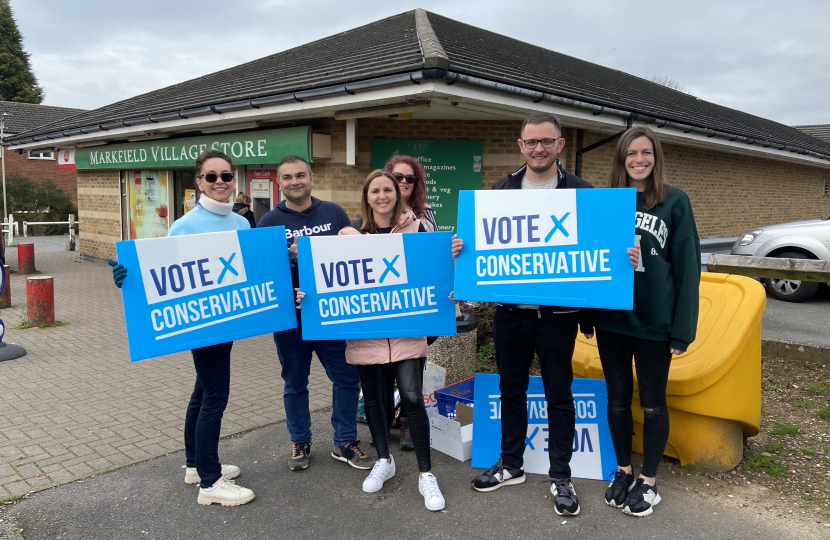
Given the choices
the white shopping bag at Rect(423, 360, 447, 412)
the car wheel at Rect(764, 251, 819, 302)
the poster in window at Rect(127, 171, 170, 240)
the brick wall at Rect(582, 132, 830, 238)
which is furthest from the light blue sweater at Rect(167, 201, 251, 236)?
the poster in window at Rect(127, 171, 170, 240)

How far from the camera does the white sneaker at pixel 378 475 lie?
3.41 m

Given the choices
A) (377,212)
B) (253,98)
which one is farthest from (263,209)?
(377,212)

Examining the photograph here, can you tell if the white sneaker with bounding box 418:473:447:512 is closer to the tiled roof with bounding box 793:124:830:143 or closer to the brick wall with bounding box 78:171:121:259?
the brick wall with bounding box 78:171:121:259

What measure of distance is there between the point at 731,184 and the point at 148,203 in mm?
14147

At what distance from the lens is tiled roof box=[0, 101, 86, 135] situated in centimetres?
3162

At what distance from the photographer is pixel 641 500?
3.14 m

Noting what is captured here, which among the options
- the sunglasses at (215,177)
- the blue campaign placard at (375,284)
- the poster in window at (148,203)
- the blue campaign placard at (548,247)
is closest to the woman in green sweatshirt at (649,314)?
the blue campaign placard at (548,247)

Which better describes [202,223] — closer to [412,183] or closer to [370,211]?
[370,211]

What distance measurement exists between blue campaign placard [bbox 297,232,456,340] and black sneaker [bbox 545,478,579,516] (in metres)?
1.07

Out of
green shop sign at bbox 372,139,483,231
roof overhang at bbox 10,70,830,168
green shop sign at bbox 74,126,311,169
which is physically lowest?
green shop sign at bbox 372,139,483,231

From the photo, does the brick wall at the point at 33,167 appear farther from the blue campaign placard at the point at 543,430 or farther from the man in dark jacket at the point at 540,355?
the man in dark jacket at the point at 540,355

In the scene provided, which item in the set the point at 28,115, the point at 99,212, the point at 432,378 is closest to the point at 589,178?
the point at 432,378

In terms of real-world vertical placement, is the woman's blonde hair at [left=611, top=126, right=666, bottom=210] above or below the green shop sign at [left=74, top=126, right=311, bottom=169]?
below

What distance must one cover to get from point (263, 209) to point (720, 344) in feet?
27.0
